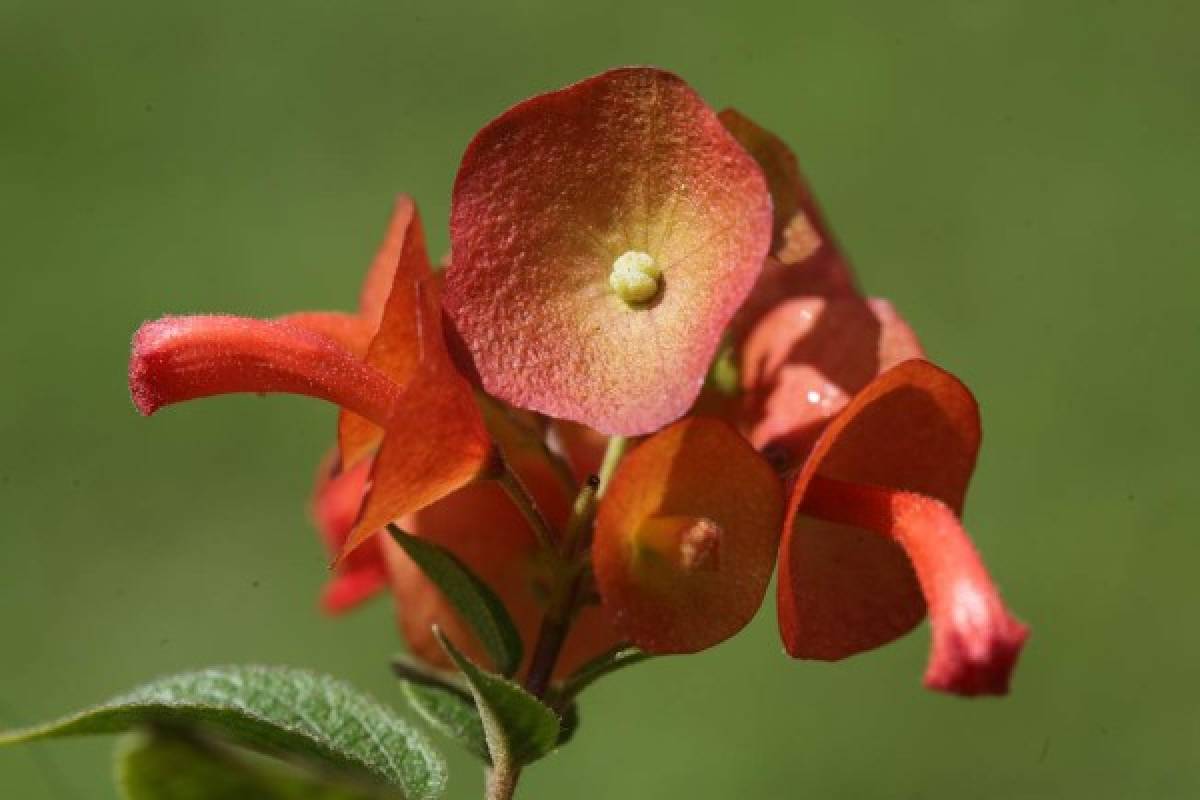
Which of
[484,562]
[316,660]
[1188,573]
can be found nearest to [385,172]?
[316,660]

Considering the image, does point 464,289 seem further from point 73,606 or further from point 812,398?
point 73,606

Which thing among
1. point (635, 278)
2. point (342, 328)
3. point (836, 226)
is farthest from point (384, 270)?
point (836, 226)

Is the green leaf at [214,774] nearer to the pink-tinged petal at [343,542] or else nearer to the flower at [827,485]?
the flower at [827,485]

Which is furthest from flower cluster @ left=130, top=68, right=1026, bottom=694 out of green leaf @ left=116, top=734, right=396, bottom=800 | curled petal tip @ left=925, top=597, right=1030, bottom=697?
green leaf @ left=116, top=734, right=396, bottom=800

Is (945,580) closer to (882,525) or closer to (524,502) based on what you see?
(882,525)

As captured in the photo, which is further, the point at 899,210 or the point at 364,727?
the point at 899,210

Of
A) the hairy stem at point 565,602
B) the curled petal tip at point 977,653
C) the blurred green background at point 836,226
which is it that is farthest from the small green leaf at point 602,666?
the blurred green background at point 836,226

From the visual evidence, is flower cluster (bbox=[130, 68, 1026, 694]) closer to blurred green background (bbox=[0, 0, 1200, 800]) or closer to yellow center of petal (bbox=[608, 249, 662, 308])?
yellow center of petal (bbox=[608, 249, 662, 308])
